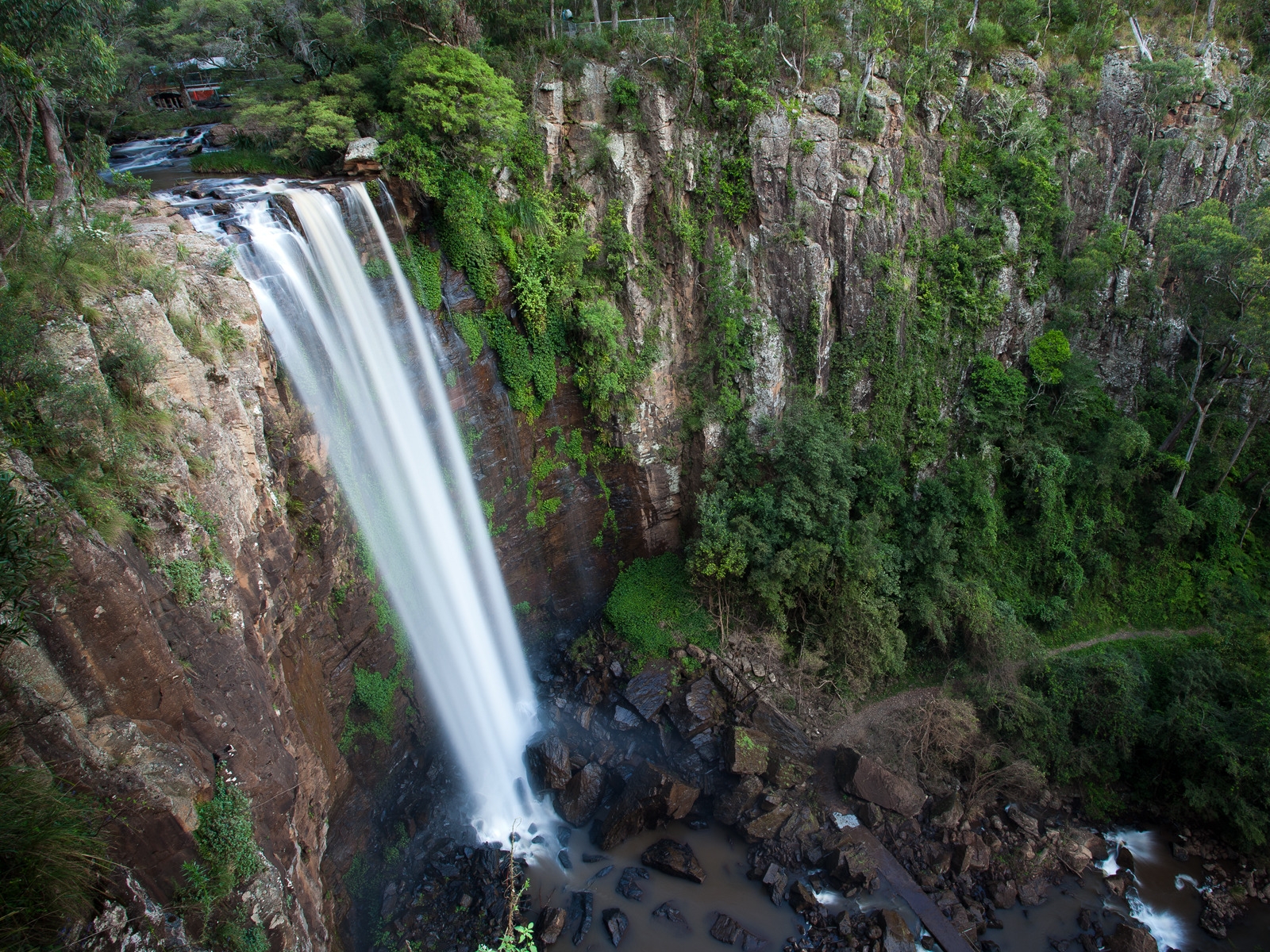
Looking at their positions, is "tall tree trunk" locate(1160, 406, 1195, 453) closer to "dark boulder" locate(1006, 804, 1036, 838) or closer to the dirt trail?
the dirt trail

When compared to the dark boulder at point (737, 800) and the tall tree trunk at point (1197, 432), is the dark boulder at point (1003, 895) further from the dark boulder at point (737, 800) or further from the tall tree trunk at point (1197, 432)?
the tall tree trunk at point (1197, 432)

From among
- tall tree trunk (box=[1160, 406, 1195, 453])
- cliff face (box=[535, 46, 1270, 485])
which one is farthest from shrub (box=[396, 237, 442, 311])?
tall tree trunk (box=[1160, 406, 1195, 453])

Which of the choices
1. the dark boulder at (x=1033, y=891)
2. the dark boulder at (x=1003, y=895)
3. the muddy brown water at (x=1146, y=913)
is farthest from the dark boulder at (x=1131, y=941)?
the dark boulder at (x=1003, y=895)

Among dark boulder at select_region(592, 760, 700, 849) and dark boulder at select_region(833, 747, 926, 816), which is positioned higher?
dark boulder at select_region(592, 760, 700, 849)

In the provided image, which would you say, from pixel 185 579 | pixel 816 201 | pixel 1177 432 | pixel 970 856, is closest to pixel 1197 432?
pixel 1177 432

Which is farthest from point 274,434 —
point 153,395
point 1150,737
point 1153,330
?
point 1153,330

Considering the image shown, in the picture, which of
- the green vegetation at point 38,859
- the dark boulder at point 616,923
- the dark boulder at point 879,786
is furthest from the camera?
the dark boulder at point 879,786
